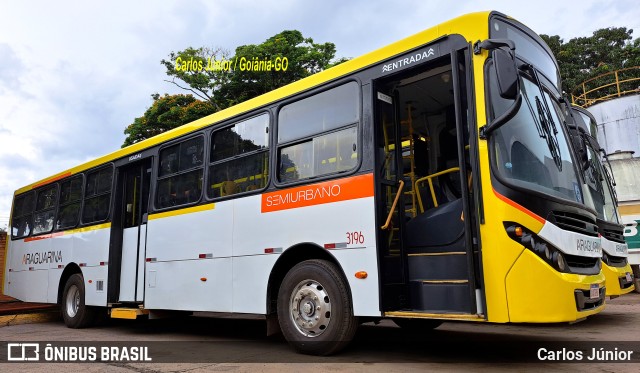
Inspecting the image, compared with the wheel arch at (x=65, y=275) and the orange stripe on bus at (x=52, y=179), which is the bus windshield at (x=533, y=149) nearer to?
the wheel arch at (x=65, y=275)

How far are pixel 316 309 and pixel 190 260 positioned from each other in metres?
2.61

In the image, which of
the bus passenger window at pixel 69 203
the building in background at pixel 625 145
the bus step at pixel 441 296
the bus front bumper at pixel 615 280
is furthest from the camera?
the building in background at pixel 625 145

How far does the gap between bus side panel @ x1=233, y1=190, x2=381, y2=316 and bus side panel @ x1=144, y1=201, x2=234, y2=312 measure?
28 centimetres

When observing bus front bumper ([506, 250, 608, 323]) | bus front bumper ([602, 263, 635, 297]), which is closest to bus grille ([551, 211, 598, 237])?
bus front bumper ([506, 250, 608, 323])

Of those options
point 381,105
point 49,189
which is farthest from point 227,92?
point 381,105

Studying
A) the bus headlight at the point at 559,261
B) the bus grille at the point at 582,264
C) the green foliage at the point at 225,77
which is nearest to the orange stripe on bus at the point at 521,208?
the bus headlight at the point at 559,261

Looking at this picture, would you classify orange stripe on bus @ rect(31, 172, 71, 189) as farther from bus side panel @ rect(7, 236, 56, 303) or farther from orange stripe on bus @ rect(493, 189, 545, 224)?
orange stripe on bus @ rect(493, 189, 545, 224)

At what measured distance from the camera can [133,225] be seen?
8773 millimetres

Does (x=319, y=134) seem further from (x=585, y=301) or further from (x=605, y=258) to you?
(x=605, y=258)

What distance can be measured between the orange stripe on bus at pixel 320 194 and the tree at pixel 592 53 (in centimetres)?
3277

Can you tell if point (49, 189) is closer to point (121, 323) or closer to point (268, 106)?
point (121, 323)

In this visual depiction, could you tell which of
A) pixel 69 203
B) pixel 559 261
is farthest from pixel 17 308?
pixel 559 261

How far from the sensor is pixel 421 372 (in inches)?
179

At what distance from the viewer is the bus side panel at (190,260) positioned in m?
6.62
